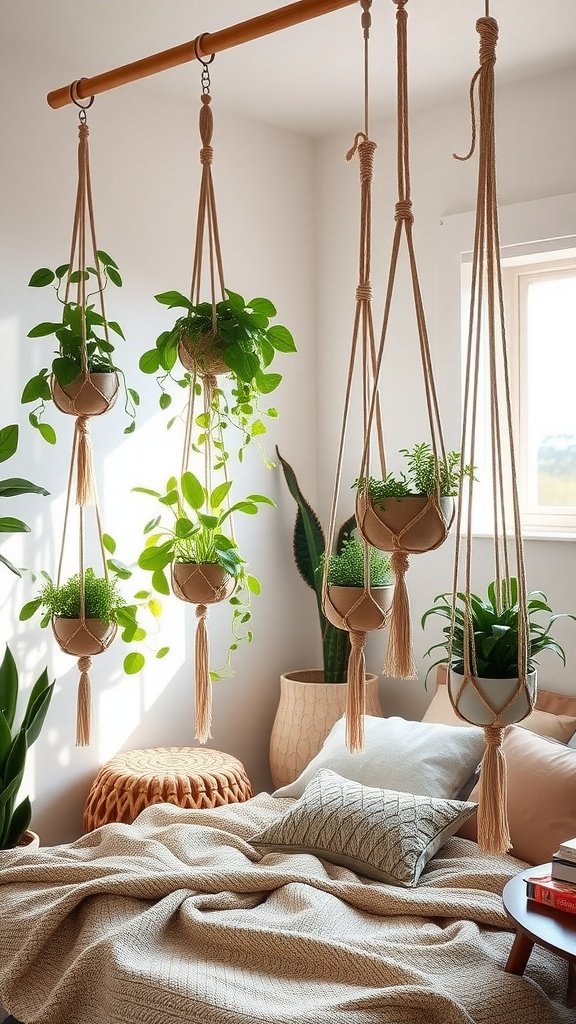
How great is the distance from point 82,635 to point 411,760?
1.00 m

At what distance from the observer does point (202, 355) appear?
205 cm

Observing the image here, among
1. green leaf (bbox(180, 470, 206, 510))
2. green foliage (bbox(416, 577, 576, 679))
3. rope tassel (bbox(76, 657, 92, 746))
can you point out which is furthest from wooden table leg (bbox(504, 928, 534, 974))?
green leaf (bbox(180, 470, 206, 510))

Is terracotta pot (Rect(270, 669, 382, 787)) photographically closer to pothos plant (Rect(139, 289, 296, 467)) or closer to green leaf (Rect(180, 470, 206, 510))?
green leaf (Rect(180, 470, 206, 510))

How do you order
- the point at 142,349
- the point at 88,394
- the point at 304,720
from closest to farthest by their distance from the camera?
the point at 88,394 < the point at 142,349 < the point at 304,720

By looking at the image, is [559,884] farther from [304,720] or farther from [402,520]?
[304,720]

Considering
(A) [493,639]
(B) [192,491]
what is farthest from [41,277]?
(A) [493,639]

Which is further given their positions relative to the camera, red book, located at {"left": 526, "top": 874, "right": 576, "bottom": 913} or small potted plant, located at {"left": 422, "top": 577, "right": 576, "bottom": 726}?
red book, located at {"left": 526, "top": 874, "right": 576, "bottom": 913}

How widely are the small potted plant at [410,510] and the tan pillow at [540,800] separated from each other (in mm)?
834

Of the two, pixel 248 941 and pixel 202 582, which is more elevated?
pixel 202 582

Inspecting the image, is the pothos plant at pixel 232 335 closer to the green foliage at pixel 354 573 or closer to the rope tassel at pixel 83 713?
the green foliage at pixel 354 573

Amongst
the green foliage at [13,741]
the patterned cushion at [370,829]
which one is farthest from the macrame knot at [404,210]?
the green foliage at [13,741]

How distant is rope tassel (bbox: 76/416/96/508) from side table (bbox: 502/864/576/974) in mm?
1195

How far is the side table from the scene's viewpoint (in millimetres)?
1820

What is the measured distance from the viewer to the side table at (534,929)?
5.97ft
